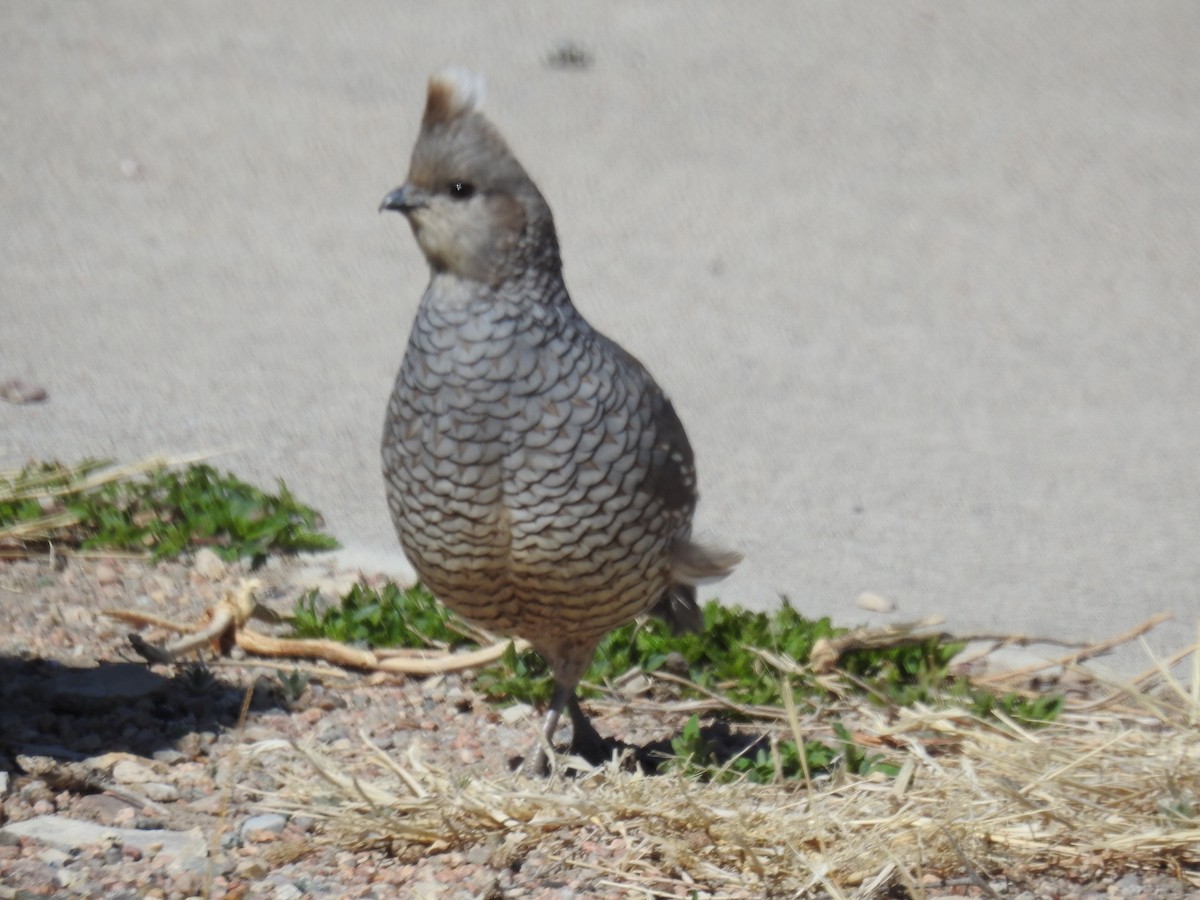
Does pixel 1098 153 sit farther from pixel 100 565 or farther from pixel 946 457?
pixel 100 565

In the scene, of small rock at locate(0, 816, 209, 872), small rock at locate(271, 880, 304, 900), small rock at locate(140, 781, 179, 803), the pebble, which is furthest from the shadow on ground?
small rock at locate(271, 880, 304, 900)

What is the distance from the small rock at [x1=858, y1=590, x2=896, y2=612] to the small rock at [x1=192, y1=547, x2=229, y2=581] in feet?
6.54

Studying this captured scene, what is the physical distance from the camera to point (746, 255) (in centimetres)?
841

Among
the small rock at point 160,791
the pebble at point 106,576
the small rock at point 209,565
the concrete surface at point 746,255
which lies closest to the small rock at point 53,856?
the small rock at point 160,791

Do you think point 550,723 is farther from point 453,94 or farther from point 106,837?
point 453,94

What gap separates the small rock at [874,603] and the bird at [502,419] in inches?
64.6

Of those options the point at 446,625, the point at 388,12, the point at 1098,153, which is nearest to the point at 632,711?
the point at 446,625

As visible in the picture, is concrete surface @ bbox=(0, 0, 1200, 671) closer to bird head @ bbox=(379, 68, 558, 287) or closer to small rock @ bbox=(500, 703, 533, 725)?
small rock @ bbox=(500, 703, 533, 725)

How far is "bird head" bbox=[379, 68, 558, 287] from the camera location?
3770 mm

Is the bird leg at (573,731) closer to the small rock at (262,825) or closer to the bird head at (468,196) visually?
the small rock at (262,825)

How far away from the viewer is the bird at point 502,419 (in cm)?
374

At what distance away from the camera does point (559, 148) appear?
9281 millimetres

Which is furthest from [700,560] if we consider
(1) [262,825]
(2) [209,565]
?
(2) [209,565]

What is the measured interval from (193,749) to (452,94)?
Answer: 65.2 inches
